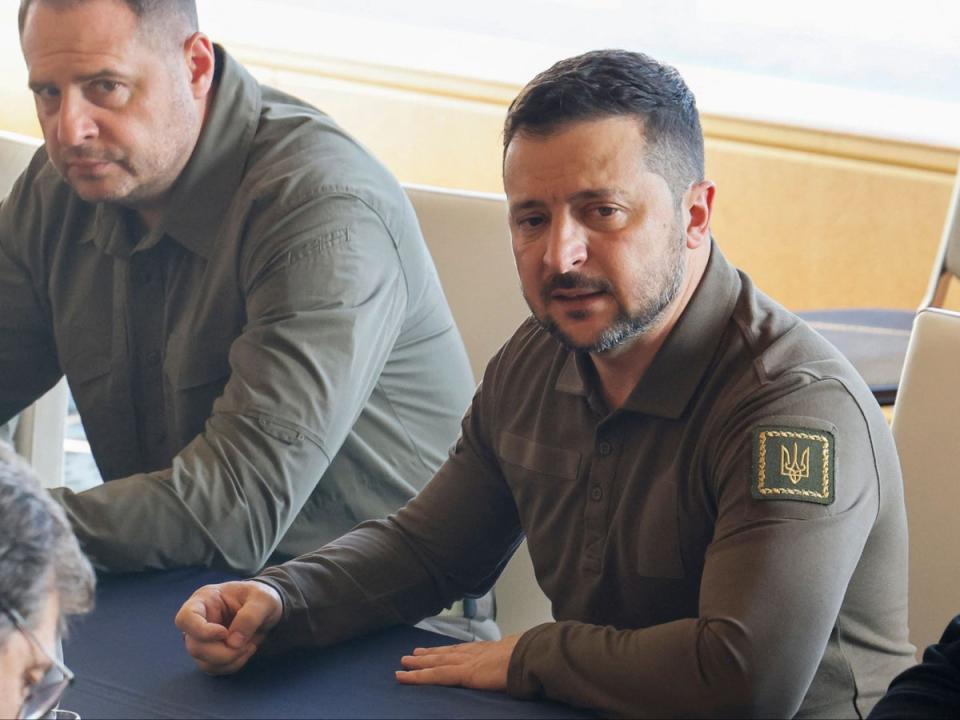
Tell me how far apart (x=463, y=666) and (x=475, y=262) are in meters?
0.94

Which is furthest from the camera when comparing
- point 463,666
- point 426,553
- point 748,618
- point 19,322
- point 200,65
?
point 19,322

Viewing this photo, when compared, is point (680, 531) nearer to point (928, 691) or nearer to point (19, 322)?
point (928, 691)

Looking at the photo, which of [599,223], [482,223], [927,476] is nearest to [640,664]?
[599,223]

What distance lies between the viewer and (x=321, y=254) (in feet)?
6.00

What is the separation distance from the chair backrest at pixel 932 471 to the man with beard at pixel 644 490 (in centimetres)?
21

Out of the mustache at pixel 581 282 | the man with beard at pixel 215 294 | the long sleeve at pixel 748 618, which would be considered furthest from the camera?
the man with beard at pixel 215 294

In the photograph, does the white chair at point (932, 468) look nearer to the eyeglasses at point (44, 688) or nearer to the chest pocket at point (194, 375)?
the chest pocket at point (194, 375)

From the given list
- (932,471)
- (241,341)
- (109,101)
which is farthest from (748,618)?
(109,101)

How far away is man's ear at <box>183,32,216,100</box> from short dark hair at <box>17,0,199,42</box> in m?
0.02

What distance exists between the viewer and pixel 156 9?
6.34ft

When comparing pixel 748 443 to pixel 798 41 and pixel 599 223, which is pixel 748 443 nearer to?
pixel 599 223

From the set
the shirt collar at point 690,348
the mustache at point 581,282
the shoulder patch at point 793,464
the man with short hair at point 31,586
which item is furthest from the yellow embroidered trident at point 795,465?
the man with short hair at point 31,586

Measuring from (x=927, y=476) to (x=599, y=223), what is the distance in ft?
1.82

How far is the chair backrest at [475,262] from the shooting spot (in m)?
2.13
